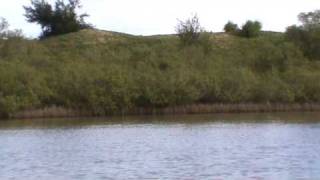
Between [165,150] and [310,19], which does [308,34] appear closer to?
[310,19]

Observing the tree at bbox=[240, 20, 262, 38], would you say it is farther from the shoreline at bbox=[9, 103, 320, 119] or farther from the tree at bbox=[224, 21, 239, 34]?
the shoreline at bbox=[9, 103, 320, 119]

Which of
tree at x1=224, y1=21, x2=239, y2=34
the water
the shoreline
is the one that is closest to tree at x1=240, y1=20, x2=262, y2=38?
tree at x1=224, y1=21, x2=239, y2=34

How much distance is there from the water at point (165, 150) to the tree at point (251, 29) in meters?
53.8

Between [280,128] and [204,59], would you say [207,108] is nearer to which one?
[204,59]

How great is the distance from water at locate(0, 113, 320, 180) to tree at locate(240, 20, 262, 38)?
2120 inches

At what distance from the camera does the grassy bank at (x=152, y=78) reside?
88375 millimetres

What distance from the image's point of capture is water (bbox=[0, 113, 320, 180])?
3394 cm

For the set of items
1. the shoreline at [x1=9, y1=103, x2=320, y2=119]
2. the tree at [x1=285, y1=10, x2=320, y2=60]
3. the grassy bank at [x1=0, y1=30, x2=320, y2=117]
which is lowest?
the shoreline at [x1=9, y1=103, x2=320, y2=119]

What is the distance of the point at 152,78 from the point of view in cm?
9388

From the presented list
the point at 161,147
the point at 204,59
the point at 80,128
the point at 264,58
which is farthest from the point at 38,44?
the point at 161,147

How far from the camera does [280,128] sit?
6006 cm

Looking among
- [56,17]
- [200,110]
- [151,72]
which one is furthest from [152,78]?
[56,17]

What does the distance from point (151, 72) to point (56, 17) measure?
28548 millimetres

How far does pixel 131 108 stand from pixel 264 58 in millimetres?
26913
